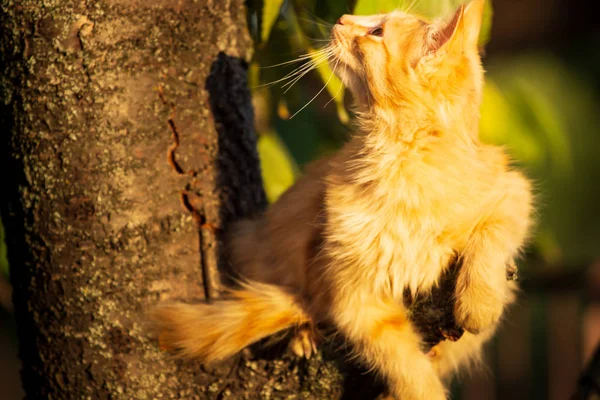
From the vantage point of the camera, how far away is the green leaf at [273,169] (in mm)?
2168

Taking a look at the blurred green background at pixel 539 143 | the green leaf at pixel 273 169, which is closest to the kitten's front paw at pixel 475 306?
the blurred green background at pixel 539 143

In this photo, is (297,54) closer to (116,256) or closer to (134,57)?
(134,57)

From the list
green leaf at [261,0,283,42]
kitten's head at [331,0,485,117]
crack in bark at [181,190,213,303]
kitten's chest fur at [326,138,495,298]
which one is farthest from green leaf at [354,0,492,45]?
crack in bark at [181,190,213,303]

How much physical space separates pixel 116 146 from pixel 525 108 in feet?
5.81

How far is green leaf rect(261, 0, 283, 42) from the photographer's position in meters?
1.67

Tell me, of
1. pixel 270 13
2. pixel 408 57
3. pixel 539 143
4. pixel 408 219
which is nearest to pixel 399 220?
pixel 408 219

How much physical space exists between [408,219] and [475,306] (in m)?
0.19

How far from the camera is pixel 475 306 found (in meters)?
1.28

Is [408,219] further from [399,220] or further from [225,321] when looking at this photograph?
[225,321]

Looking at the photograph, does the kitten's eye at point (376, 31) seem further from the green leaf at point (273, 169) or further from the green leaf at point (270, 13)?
the green leaf at point (273, 169)

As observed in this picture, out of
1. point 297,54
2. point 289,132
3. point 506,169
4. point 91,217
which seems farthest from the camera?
point 289,132

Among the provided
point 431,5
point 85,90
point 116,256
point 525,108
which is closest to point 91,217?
point 116,256

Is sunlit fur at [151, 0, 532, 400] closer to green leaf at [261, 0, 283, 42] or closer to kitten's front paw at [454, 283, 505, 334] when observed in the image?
kitten's front paw at [454, 283, 505, 334]

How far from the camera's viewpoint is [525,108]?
8.75 feet
